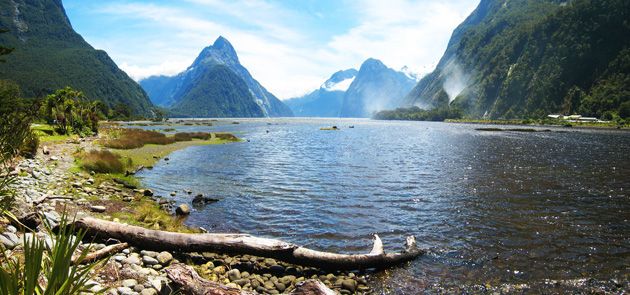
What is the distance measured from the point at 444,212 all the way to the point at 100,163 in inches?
1137

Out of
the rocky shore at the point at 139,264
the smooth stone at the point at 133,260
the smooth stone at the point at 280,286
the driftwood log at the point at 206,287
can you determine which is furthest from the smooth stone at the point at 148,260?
the smooth stone at the point at 280,286

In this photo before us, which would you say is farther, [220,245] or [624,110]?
[624,110]

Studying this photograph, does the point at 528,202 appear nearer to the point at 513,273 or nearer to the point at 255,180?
the point at 513,273

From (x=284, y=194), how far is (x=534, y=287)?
18.5m

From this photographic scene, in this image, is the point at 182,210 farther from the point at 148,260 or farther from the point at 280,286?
the point at 280,286

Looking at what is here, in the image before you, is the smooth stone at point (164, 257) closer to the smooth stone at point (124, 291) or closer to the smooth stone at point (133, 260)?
the smooth stone at point (133, 260)

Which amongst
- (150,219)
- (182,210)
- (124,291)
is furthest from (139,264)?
(182,210)

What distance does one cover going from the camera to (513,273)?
13.8 meters

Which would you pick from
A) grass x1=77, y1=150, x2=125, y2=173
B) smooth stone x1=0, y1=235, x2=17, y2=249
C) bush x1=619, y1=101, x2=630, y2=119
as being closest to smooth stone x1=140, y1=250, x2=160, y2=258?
smooth stone x1=0, y1=235, x2=17, y2=249

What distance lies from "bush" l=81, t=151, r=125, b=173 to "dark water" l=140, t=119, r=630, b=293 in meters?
2.67

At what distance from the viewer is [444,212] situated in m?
22.7

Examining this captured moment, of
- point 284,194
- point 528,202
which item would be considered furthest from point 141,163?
point 528,202

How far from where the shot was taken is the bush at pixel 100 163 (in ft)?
101

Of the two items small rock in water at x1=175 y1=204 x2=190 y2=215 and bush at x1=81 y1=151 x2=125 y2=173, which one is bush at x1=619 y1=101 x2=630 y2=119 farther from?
bush at x1=81 y1=151 x2=125 y2=173
